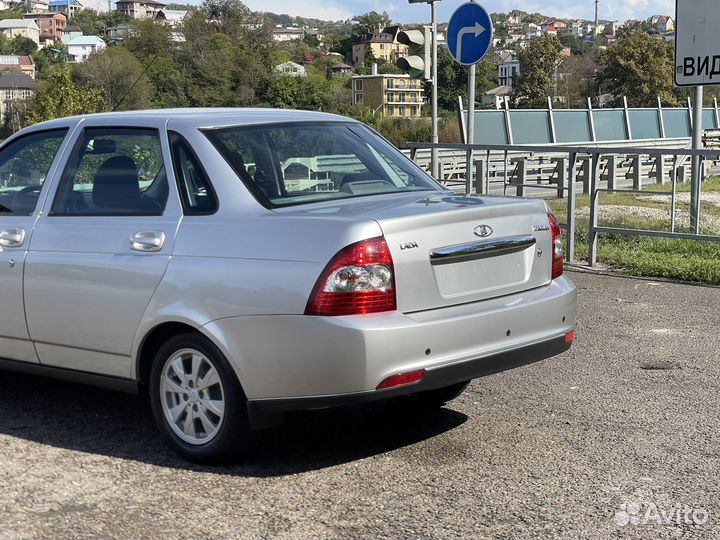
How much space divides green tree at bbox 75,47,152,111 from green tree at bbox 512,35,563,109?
42.1 metres

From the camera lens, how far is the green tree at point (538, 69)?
117938 mm

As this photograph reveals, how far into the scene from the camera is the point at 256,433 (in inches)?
191

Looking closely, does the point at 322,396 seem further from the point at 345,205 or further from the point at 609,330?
the point at 609,330

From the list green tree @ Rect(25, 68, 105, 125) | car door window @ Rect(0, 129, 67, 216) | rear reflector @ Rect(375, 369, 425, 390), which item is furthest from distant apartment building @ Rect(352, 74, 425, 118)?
rear reflector @ Rect(375, 369, 425, 390)

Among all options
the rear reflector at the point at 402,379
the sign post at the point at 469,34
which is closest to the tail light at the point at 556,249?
the rear reflector at the point at 402,379

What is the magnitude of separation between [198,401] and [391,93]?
14600 cm

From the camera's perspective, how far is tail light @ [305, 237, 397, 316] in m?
4.43

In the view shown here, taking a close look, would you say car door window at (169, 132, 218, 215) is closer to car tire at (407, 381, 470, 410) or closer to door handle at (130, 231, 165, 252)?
door handle at (130, 231, 165, 252)

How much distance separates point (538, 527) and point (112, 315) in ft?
7.27

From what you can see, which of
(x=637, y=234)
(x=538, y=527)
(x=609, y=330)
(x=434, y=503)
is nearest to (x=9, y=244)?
(x=434, y=503)

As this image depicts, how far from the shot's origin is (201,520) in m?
4.20

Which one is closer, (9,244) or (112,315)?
(112,315)

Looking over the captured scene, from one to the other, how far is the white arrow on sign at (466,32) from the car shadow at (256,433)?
701 centimetres

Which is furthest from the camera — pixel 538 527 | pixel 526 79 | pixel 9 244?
pixel 526 79
